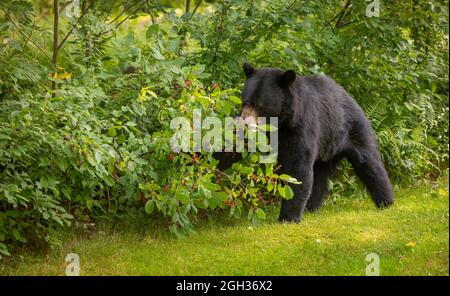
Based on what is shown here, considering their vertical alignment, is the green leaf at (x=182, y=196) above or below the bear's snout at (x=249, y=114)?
below

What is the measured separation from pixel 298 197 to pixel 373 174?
1.52m

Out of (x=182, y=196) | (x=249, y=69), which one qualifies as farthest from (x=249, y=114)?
(x=182, y=196)

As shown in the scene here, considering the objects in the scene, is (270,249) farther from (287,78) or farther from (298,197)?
(287,78)

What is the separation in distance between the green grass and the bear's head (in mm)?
1208

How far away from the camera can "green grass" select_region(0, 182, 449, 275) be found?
20.6 feet

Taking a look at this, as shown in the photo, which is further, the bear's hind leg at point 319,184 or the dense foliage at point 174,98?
the bear's hind leg at point 319,184

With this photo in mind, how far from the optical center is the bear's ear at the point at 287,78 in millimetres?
7512

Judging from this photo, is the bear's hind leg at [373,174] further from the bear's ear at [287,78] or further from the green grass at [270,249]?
the bear's ear at [287,78]

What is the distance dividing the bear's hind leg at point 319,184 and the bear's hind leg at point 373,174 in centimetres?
31

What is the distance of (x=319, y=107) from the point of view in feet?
27.2

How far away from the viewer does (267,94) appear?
7520 millimetres

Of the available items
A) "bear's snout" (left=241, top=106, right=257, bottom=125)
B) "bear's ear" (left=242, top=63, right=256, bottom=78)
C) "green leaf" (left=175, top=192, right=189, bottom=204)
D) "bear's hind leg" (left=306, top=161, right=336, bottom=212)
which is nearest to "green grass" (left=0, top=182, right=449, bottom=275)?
"green leaf" (left=175, top=192, right=189, bottom=204)

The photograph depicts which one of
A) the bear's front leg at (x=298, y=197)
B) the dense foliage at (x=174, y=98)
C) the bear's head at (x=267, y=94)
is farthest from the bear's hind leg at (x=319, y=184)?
the bear's head at (x=267, y=94)

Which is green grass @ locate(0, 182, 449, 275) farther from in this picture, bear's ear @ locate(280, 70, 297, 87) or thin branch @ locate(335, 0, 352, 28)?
thin branch @ locate(335, 0, 352, 28)
